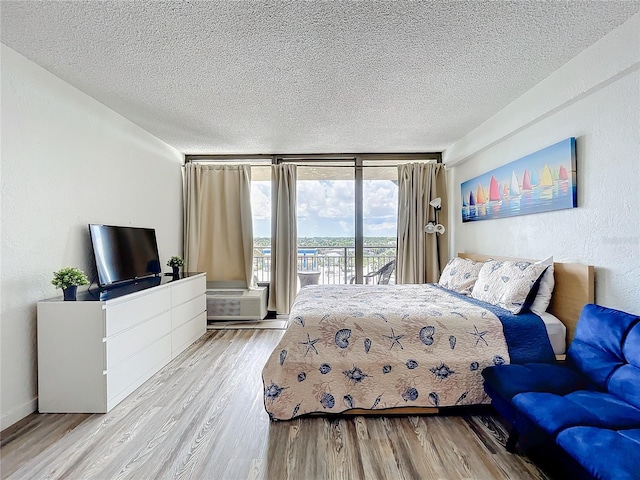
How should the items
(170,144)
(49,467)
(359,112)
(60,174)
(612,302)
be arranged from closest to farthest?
(49,467)
(612,302)
(60,174)
(359,112)
(170,144)

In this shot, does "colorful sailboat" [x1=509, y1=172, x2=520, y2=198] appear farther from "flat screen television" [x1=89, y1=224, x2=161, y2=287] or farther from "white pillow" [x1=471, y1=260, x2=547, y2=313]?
"flat screen television" [x1=89, y1=224, x2=161, y2=287]

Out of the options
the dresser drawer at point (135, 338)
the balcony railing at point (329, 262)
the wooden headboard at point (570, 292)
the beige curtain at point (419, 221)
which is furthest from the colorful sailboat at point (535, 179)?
the dresser drawer at point (135, 338)

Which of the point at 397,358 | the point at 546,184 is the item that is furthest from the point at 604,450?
the point at 546,184

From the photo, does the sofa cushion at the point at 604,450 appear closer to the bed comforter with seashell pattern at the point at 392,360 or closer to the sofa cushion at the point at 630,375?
the sofa cushion at the point at 630,375

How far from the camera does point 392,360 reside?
2.16 metres

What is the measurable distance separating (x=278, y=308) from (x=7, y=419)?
118 inches

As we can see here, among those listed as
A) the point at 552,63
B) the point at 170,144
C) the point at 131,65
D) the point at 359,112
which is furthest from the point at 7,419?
the point at 552,63

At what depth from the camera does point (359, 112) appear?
3.11m

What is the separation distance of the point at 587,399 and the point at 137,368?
3051mm

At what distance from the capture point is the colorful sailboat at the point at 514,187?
2.91 m

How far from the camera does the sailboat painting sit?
231 centimetres

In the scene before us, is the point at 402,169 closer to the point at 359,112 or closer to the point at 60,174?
the point at 359,112

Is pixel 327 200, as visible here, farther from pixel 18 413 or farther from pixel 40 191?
pixel 18 413

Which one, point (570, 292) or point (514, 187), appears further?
point (514, 187)
